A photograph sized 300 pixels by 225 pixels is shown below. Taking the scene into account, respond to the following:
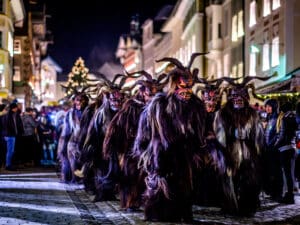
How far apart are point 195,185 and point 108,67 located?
152648 mm

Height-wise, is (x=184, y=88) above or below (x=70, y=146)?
above

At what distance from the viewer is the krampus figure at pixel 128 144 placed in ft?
42.3

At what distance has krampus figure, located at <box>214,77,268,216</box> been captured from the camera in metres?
12.6

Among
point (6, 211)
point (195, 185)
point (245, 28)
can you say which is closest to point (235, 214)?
point (195, 185)

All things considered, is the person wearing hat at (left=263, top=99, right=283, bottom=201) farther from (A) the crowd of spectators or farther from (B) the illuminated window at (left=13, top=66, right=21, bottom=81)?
(B) the illuminated window at (left=13, top=66, right=21, bottom=81)

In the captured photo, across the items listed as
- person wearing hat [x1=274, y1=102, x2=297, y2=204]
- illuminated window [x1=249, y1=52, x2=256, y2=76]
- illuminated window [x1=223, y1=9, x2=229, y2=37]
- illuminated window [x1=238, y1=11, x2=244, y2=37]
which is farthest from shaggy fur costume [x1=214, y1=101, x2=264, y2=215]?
illuminated window [x1=223, y1=9, x2=229, y2=37]

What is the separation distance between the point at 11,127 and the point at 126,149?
10507mm

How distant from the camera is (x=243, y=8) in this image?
43219 millimetres

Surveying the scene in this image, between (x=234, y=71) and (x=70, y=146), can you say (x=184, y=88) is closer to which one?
(x=70, y=146)

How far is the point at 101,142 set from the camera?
14797mm

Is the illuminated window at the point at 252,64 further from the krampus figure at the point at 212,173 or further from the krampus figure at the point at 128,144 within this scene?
the krampus figure at the point at 128,144

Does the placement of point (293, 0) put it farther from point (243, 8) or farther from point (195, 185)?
point (195, 185)

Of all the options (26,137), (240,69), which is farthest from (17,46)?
(26,137)

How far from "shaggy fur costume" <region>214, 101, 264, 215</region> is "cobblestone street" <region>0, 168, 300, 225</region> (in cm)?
30
